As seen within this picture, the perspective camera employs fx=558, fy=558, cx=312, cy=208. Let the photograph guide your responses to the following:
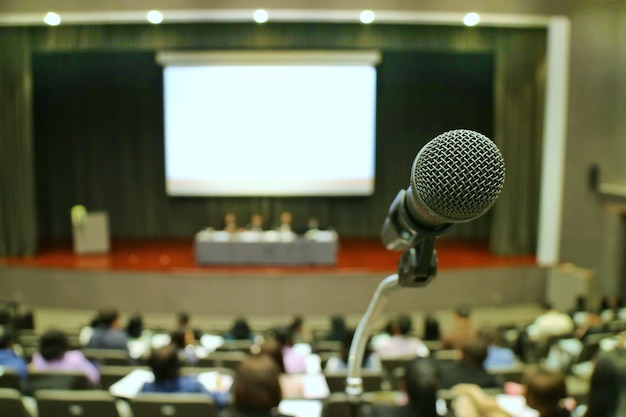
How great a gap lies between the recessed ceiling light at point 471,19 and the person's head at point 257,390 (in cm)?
700

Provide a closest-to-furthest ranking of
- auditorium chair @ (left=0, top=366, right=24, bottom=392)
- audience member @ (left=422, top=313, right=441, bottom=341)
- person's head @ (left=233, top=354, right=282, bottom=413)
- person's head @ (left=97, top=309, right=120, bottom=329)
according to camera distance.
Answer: person's head @ (left=233, top=354, right=282, bottom=413) → auditorium chair @ (left=0, top=366, right=24, bottom=392) → person's head @ (left=97, top=309, right=120, bottom=329) → audience member @ (left=422, top=313, right=441, bottom=341)

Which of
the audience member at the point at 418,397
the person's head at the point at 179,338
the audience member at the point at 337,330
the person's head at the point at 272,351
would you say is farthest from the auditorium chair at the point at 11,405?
the audience member at the point at 337,330

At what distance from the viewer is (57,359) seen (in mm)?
3975

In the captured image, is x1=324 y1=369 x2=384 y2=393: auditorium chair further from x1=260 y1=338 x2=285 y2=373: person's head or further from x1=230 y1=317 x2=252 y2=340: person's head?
x1=230 y1=317 x2=252 y2=340: person's head

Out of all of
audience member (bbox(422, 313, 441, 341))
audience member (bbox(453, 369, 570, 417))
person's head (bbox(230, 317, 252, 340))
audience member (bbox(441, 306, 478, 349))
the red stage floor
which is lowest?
audience member (bbox(422, 313, 441, 341))

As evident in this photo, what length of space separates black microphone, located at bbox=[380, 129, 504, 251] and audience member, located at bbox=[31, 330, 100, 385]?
362 centimetres

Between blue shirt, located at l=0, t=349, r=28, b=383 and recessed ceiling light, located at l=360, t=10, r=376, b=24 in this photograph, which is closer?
blue shirt, located at l=0, t=349, r=28, b=383

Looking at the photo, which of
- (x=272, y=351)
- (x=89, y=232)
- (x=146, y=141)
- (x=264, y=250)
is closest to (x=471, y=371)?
(x=272, y=351)

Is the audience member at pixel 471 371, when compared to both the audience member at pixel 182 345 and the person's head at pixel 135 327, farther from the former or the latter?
the person's head at pixel 135 327

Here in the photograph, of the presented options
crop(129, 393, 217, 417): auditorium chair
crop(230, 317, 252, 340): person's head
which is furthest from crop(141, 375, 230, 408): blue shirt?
crop(230, 317, 252, 340): person's head

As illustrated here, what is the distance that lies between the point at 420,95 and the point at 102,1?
6236mm

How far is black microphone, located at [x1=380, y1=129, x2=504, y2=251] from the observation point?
905mm

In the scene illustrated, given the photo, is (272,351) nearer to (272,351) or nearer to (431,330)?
(272,351)

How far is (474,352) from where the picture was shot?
3535 millimetres
